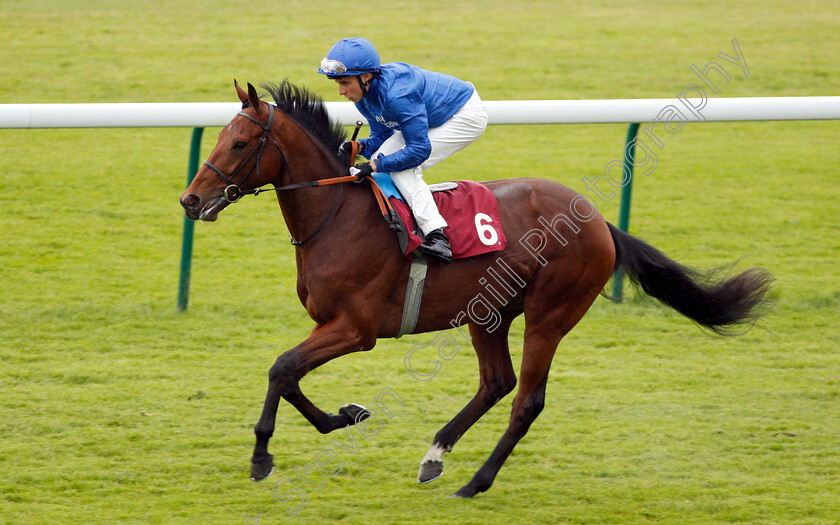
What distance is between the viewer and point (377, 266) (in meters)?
3.78

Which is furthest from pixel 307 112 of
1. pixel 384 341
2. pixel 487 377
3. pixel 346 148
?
pixel 384 341

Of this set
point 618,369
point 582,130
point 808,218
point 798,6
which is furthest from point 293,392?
point 798,6

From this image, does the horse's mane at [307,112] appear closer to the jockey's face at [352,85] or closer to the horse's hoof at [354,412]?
the jockey's face at [352,85]

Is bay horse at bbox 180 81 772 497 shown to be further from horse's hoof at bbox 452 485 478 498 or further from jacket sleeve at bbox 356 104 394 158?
jacket sleeve at bbox 356 104 394 158

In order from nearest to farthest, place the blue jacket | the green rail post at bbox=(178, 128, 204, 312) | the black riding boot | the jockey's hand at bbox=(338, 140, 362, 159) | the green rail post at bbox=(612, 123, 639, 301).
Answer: the blue jacket, the black riding boot, the jockey's hand at bbox=(338, 140, 362, 159), the green rail post at bbox=(178, 128, 204, 312), the green rail post at bbox=(612, 123, 639, 301)

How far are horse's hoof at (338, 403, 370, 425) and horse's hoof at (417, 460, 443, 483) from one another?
0.34 metres

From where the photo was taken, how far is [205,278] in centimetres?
649

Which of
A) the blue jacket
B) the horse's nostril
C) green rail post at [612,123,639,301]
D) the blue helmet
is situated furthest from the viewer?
green rail post at [612,123,639,301]

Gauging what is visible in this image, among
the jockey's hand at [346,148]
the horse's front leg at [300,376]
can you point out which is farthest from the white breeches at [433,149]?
the horse's front leg at [300,376]

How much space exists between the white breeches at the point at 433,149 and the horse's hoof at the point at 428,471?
1.01m

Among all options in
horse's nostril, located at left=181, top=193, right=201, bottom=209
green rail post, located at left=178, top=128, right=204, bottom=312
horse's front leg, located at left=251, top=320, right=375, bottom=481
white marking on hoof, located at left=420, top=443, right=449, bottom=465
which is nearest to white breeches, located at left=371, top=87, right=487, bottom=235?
horse's front leg, located at left=251, top=320, right=375, bottom=481

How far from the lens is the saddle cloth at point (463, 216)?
150 inches

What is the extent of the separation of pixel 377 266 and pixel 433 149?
603 millimetres

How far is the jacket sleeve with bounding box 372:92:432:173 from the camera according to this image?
367 cm
